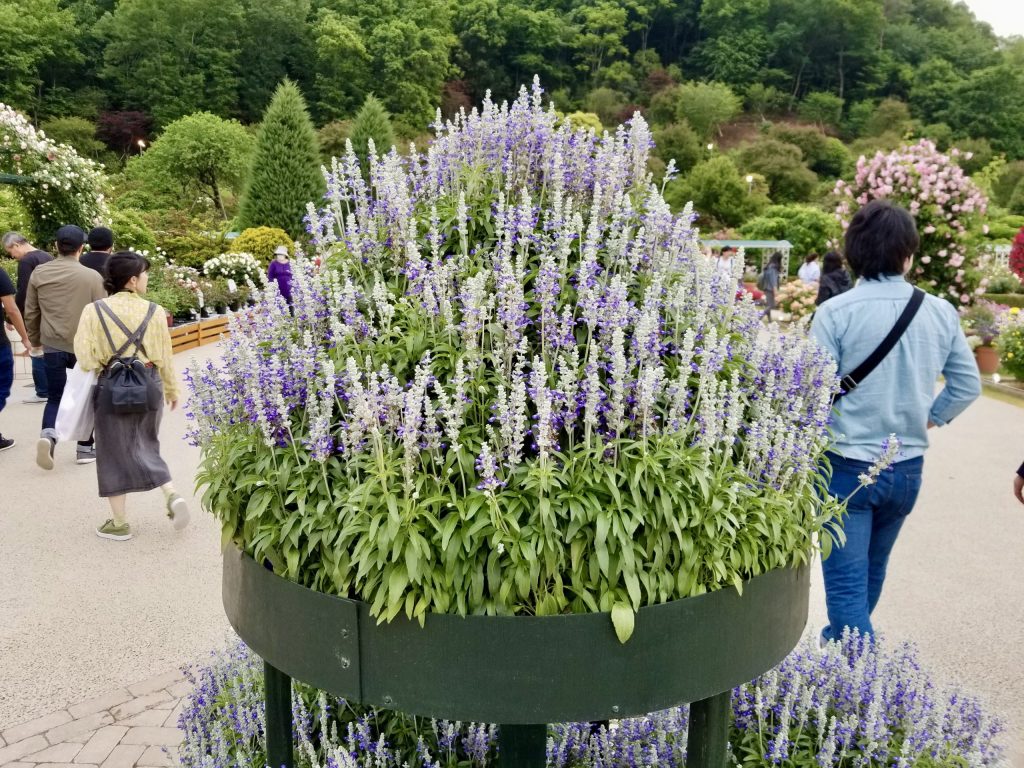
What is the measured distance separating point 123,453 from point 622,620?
4.35 meters

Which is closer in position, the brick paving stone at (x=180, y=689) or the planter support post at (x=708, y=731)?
the planter support post at (x=708, y=731)

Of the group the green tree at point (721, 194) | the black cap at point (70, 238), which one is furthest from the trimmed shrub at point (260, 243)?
the green tree at point (721, 194)

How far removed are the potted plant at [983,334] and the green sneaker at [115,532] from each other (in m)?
11.0

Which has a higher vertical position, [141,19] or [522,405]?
[141,19]

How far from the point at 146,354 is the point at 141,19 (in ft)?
180

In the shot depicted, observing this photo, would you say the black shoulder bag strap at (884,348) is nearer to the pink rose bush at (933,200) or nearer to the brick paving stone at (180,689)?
the brick paving stone at (180,689)

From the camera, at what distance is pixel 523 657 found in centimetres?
159

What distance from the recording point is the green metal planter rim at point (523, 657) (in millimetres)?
1590

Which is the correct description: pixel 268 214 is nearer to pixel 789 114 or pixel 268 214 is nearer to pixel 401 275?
pixel 401 275

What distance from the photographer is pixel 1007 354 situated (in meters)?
11.6

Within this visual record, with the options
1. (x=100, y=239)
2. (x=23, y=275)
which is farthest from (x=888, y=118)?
(x=100, y=239)

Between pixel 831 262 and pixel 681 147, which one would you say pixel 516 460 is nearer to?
pixel 831 262

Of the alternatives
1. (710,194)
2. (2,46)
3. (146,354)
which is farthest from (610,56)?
(146,354)

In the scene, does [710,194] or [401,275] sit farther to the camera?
[710,194]
